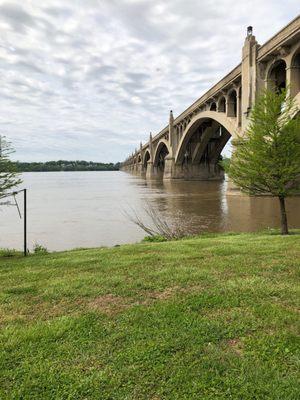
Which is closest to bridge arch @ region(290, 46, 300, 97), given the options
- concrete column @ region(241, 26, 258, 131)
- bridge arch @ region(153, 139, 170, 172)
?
concrete column @ region(241, 26, 258, 131)

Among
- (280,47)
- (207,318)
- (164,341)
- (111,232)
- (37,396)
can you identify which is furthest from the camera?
(280,47)

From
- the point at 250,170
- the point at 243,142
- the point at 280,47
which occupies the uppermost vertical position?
the point at 280,47

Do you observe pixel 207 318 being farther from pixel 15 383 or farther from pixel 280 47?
pixel 280 47

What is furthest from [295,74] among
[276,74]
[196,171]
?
[196,171]

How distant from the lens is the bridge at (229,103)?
79.7 feet

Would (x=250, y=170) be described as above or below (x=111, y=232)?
above

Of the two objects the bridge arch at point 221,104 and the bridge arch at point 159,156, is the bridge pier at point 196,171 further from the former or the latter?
the bridge arch at point 221,104

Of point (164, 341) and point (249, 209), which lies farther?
point (249, 209)

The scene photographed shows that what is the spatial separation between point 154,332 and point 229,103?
1445 inches

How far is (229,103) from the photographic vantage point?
Answer: 37.5 m

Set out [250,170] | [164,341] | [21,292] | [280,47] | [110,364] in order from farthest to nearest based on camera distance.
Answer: [280,47] → [250,170] → [21,292] → [164,341] → [110,364]

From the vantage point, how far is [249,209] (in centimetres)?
2197

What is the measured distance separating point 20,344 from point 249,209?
19843 mm

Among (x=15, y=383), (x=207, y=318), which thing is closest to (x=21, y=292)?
(x=15, y=383)
